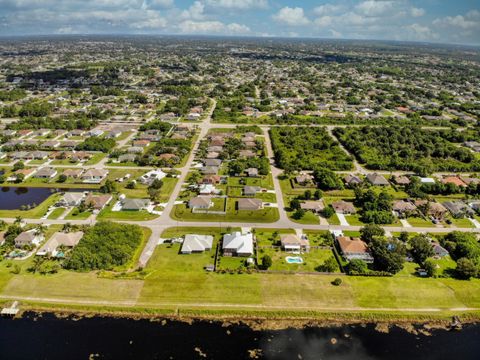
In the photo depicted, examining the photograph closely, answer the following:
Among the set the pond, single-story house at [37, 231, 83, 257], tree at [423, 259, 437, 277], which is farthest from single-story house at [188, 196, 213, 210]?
tree at [423, 259, 437, 277]

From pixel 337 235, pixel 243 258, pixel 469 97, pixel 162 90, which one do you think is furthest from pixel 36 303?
pixel 469 97

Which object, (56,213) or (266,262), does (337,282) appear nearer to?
(266,262)

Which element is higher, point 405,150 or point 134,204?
point 405,150

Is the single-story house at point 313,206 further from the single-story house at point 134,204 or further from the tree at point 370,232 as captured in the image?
Result: the single-story house at point 134,204

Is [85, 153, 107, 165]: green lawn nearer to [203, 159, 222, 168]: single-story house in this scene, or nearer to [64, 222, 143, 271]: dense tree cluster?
[203, 159, 222, 168]: single-story house

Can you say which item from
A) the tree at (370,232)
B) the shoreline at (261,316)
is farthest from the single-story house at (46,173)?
the tree at (370,232)

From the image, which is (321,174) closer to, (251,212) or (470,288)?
(251,212)

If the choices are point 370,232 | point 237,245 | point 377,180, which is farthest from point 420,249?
point 237,245
